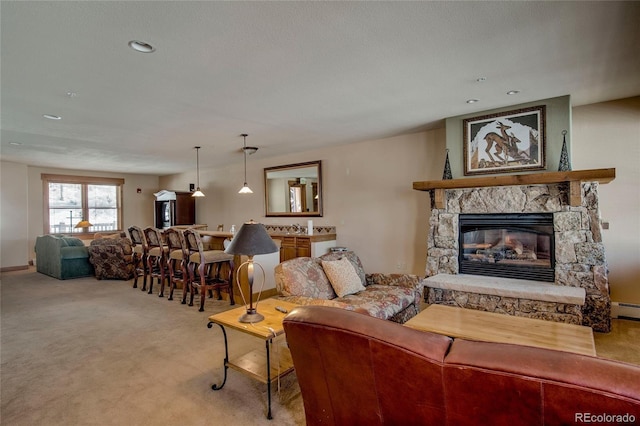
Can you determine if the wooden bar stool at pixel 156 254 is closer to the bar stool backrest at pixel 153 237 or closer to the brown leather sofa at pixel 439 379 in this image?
the bar stool backrest at pixel 153 237

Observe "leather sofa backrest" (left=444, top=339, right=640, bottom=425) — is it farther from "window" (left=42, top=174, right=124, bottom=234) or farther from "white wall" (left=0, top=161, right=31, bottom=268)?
"window" (left=42, top=174, right=124, bottom=234)

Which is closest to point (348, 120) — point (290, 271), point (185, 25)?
point (290, 271)

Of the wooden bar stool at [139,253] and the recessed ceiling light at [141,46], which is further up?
the recessed ceiling light at [141,46]

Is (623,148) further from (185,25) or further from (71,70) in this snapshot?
(71,70)

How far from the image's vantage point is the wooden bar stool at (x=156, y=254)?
215 inches

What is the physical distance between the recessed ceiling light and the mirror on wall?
4.01 meters

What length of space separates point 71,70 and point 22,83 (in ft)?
2.06

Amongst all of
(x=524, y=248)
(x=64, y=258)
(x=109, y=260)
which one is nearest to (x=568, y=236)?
(x=524, y=248)

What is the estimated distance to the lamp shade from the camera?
7.90 ft

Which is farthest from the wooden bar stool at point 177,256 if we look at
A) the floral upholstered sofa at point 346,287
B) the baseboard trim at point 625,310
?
the baseboard trim at point 625,310

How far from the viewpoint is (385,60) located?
8.45ft

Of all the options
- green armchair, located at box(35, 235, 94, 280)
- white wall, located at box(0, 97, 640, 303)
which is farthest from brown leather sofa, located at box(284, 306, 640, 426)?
green armchair, located at box(35, 235, 94, 280)

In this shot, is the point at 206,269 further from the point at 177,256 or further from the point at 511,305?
the point at 511,305

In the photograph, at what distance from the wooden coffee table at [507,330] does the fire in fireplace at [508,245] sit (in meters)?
1.34
